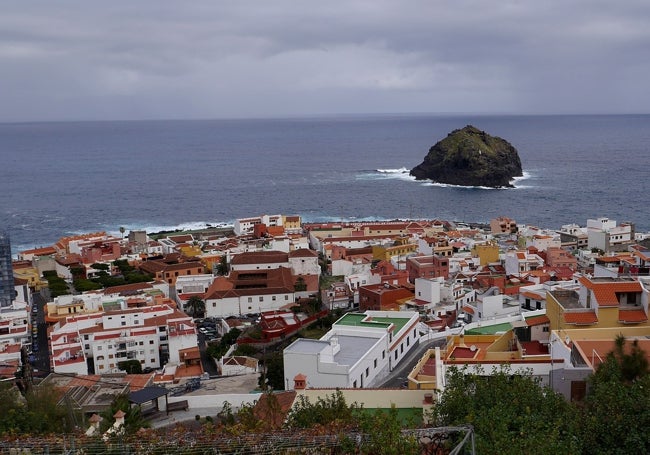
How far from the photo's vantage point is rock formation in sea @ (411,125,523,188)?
79312 mm

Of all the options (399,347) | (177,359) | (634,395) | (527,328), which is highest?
(634,395)

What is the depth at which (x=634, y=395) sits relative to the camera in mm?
8438

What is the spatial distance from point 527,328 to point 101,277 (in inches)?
1093

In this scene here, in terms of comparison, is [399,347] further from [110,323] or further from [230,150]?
[230,150]

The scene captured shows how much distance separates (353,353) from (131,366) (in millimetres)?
11196

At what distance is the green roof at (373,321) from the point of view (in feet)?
64.1

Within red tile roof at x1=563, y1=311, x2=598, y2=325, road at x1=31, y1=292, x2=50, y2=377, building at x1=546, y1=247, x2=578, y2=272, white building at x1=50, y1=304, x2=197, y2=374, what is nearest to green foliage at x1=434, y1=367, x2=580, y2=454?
red tile roof at x1=563, y1=311, x2=598, y2=325

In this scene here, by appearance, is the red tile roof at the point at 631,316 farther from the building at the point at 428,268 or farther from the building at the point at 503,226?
the building at the point at 503,226

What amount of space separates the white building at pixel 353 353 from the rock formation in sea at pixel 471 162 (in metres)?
61.6

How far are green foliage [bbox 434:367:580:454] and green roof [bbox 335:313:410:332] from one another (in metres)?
9.30

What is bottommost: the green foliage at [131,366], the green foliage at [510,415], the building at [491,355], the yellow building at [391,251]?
the green foliage at [131,366]

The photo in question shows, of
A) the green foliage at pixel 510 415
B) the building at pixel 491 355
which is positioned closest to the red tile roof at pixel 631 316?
the building at pixel 491 355

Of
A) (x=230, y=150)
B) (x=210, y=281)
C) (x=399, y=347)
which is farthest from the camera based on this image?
(x=230, y=150)

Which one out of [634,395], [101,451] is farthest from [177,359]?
[634,395]
